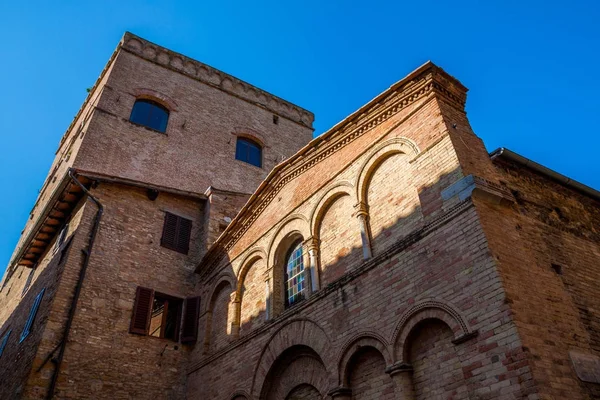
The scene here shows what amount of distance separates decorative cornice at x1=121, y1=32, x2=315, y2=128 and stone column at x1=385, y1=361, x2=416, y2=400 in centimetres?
1725

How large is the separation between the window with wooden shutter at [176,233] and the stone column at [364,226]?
6641 mm

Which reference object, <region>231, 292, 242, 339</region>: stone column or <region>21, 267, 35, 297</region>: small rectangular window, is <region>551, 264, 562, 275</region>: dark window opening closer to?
<region>231, 292, 242, 339</region>: stone column

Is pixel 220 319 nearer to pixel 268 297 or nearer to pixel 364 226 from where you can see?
pixel 268 297

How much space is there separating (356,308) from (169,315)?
22.5 feet

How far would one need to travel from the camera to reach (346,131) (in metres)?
9.58

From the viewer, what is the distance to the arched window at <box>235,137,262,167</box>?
1961 centimetres

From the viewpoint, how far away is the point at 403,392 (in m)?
6.27

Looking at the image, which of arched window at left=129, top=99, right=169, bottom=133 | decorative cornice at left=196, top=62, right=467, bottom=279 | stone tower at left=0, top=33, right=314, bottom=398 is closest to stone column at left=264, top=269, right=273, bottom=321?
decorative cornice at left=196, top=62, right=467, bottom=279

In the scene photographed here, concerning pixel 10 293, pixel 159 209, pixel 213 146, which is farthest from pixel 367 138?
pixel 10 293

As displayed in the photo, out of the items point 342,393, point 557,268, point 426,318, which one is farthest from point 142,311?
point 557,268

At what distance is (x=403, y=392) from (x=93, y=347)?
24.0 feet

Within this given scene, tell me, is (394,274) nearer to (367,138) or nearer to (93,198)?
(367,138)

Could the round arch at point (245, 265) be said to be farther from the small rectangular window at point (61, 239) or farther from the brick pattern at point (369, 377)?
the small rectangular window at point (61, 239)

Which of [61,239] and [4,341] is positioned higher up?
[61,239]
